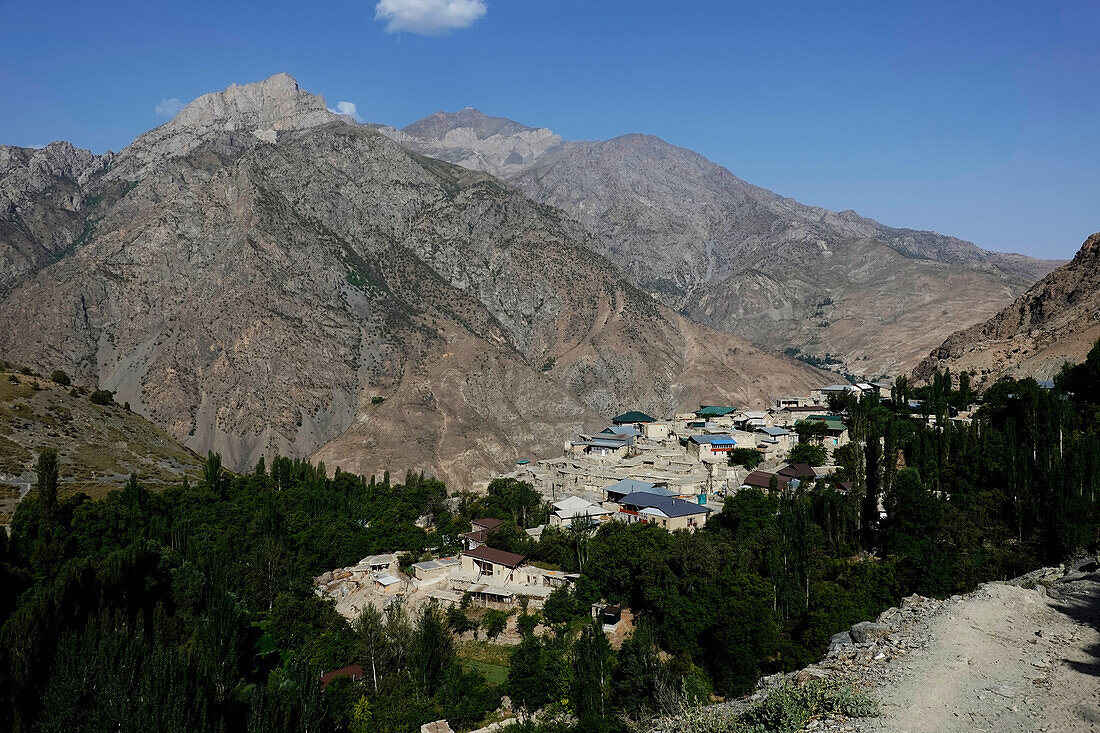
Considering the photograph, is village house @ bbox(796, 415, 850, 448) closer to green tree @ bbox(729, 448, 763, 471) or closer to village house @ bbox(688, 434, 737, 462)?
green tree @ bbox(729, 448, 763, 471)

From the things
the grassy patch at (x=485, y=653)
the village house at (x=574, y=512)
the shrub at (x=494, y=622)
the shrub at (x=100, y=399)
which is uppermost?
the shrub at (x=100, y=399)

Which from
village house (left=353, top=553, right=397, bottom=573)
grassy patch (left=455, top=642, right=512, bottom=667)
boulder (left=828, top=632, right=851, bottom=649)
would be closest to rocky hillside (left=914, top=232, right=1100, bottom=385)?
grassy patch (left=455, top=642, right=512, bottom=667)

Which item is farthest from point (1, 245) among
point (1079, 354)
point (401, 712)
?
point (1079, 354)

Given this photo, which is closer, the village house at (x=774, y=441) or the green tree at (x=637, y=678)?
the green tree at (x=637, y=678)

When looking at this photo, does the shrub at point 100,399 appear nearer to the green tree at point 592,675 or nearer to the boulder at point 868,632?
the green tree at point 592,675

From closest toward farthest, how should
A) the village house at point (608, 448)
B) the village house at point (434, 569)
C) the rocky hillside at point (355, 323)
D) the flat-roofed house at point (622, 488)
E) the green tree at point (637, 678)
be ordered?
the green tree at point (637, 678)
the village house at point (434, 569)
the flat-roofed house at point (622, 488)
the village house at point (608, 448)
the rocky hillside at point (355, 323)

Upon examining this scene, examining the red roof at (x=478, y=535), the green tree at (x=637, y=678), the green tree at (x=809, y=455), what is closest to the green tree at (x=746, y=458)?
the green tree at (x=809, y=455)

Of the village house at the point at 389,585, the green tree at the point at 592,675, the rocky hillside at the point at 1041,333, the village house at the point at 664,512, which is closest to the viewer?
the green tree at the point at 592,675
